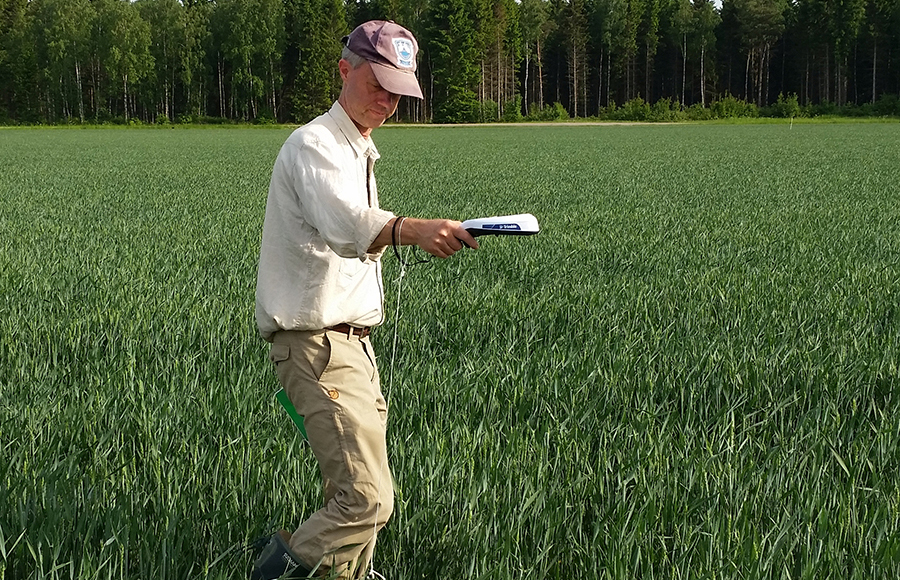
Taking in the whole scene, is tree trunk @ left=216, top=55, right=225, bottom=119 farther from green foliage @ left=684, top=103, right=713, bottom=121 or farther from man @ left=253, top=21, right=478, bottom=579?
man @ left=253, top=21, right=478, bottom=579

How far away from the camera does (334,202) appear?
2.26m

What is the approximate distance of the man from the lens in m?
2.32

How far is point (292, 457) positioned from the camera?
3.29 meters

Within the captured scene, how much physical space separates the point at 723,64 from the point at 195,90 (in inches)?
1975

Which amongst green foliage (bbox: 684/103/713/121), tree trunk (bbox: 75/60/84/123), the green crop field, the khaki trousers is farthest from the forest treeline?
the khaki trousers

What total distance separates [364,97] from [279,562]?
1239 mm

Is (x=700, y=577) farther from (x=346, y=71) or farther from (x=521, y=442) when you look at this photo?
(x=346, y=71)

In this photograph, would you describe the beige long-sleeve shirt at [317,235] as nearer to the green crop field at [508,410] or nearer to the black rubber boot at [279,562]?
the green crop field at [508,410]

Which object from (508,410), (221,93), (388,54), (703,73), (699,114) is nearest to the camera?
(388,54)

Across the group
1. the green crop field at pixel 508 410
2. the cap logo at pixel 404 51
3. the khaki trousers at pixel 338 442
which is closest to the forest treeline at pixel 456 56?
the green crop field at pixel 508 410

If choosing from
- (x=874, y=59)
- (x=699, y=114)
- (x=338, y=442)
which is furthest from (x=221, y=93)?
(x=338, y=442)

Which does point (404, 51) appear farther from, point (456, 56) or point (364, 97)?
point (456, 56)

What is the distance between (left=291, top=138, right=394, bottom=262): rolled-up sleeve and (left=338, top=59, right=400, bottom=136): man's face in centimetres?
13

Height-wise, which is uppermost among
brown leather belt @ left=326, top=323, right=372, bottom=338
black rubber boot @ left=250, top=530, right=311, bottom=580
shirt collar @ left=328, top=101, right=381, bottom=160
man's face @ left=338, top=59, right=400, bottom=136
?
man's face @ left=338, top=59, right=400, bottom=136
